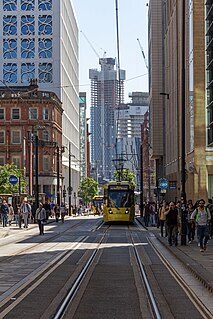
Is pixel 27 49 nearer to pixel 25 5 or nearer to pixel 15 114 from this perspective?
pixel 25 5

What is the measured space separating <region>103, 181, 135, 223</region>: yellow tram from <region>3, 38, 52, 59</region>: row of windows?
202 ft

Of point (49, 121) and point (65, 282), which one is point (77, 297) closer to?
point (65, 282)

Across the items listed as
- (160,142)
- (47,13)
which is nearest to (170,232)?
(160,142)

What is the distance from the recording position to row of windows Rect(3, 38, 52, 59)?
366ft

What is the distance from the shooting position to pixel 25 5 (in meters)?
113

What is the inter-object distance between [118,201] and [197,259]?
31.2 metres

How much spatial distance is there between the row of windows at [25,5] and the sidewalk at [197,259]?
8670 centimetres

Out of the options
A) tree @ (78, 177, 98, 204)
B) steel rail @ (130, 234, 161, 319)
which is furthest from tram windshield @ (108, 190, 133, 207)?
tree @ (78, 177, 98, 204)

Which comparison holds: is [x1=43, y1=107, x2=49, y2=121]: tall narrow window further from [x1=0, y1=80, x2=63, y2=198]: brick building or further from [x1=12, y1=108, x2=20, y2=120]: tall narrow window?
[x1=12, y1=108, x2=20, y2=120]: tall narrow window

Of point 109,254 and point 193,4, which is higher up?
point 193,4

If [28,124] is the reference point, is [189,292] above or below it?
below

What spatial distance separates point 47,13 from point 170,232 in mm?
87085

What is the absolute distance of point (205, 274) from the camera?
17.0 m

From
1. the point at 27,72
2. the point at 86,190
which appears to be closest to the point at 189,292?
the point at 27,72
